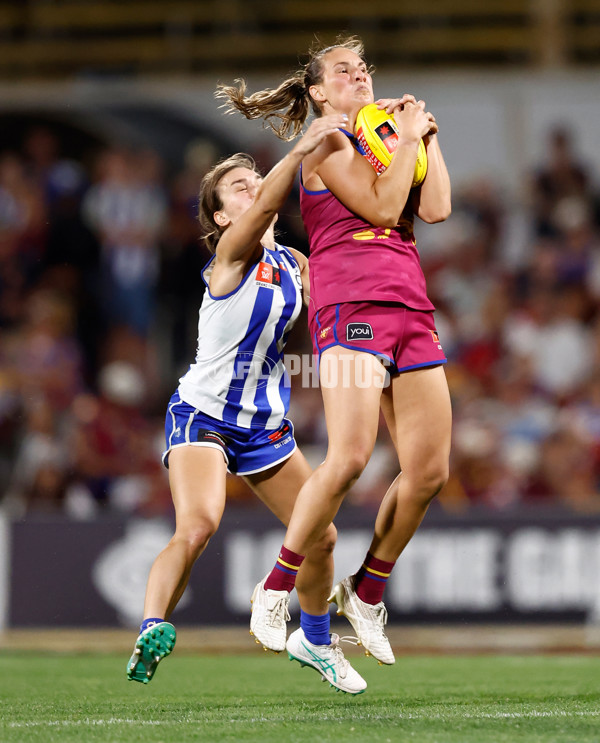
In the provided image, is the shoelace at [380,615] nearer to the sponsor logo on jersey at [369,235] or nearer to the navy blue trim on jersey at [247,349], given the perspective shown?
the navy blue trim on jersey at [247,349]

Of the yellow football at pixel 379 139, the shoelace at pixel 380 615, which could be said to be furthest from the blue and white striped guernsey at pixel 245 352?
the shoelace at pixel 380 615

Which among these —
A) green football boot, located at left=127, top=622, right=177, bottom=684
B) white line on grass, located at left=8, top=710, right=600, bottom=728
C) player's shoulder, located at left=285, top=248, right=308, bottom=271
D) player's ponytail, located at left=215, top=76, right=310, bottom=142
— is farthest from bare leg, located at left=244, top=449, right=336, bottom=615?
player's ponytail, located at left=215, top=76, right=310, bottom=142

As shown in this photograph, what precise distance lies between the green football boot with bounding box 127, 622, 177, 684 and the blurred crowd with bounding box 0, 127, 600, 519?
512 centimetres

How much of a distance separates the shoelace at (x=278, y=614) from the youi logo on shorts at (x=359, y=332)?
108 centimetres

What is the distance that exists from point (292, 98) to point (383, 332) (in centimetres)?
114

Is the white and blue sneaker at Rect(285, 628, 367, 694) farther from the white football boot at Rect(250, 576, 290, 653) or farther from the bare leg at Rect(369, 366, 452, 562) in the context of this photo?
the bare leg at Rect(369, 366, 452, 562)

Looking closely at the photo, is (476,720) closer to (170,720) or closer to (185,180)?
(170,720)

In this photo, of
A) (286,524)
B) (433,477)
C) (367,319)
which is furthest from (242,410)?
(433,477)

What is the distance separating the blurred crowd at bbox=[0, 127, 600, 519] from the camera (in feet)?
32.6

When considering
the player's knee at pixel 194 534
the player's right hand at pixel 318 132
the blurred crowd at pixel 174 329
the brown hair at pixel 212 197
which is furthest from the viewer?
the blurred crowd at pixel 174 329

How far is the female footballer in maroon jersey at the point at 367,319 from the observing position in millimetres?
4531

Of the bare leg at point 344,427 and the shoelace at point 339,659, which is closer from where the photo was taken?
the bare leg at point 344,427

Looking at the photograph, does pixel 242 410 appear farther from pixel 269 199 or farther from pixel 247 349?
pixel 269 199

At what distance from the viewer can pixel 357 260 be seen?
15.2 ft
